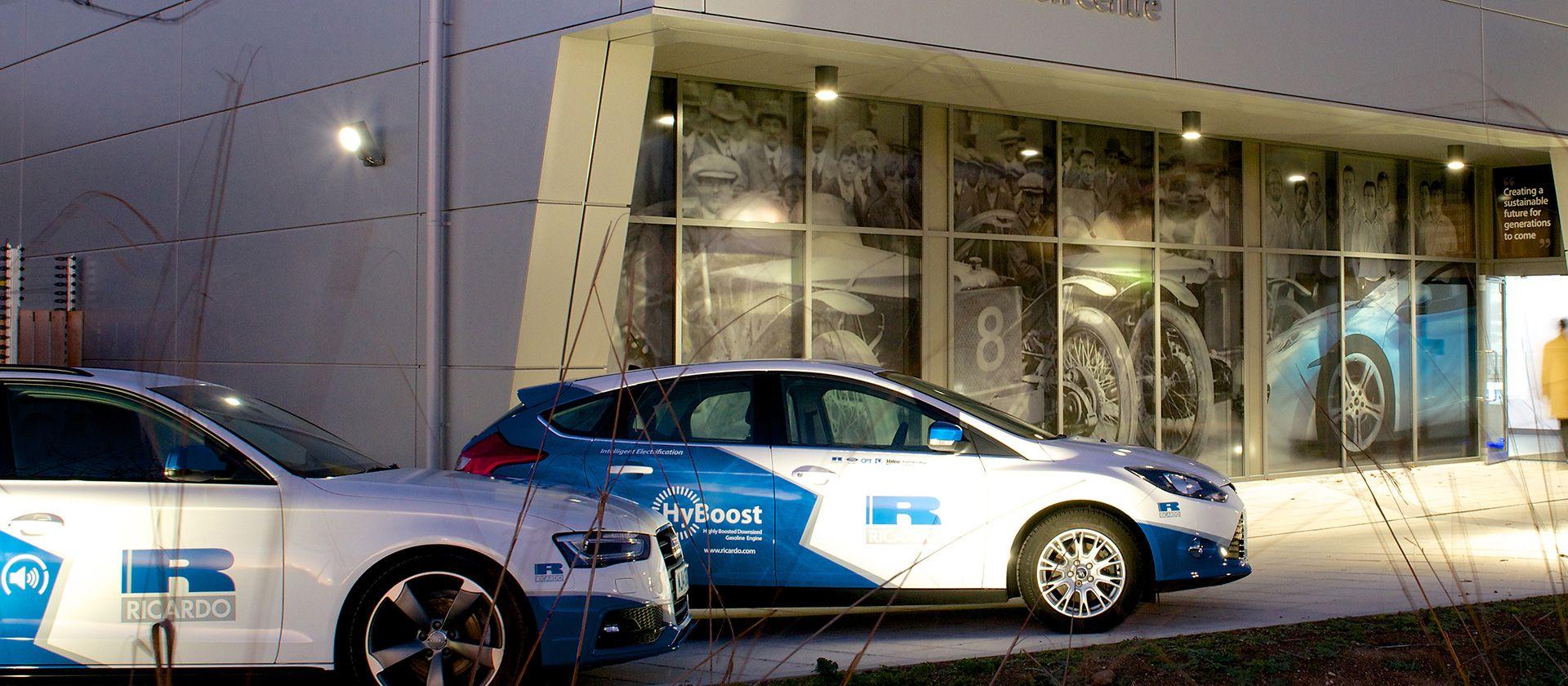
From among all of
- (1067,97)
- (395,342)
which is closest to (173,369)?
(395,342)

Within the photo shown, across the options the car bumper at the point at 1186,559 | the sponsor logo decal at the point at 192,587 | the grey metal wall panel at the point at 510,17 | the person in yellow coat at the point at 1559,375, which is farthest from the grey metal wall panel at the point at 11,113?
the person in yellow coat at the point at 1559,375

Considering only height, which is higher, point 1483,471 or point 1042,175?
point 1042,175

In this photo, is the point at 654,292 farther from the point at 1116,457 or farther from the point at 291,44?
the point at 1116,457

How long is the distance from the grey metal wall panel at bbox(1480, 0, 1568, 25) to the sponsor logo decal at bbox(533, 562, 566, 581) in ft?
42.3

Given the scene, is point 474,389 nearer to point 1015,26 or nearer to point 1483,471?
point 1015,26

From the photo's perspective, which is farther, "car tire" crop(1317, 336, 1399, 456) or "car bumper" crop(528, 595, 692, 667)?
"car tire" crop(1317, 336, 1399, 456)

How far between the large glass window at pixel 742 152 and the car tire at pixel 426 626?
7.02m

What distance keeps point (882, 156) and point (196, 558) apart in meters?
9.11

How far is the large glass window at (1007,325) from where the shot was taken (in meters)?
13.8

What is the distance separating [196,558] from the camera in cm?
509

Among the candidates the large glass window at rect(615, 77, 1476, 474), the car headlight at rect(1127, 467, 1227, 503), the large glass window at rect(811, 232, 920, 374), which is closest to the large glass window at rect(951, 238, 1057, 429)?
the large glass window at rect(615, 77, 1476, 474)

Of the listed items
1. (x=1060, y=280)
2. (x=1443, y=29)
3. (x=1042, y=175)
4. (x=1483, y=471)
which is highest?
(x=1443, y=29)

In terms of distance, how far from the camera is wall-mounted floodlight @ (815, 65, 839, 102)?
11328 mm

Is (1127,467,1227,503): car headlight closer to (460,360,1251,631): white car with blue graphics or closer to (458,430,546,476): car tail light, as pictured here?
(460,360,1251,631): white car with blue graphics
